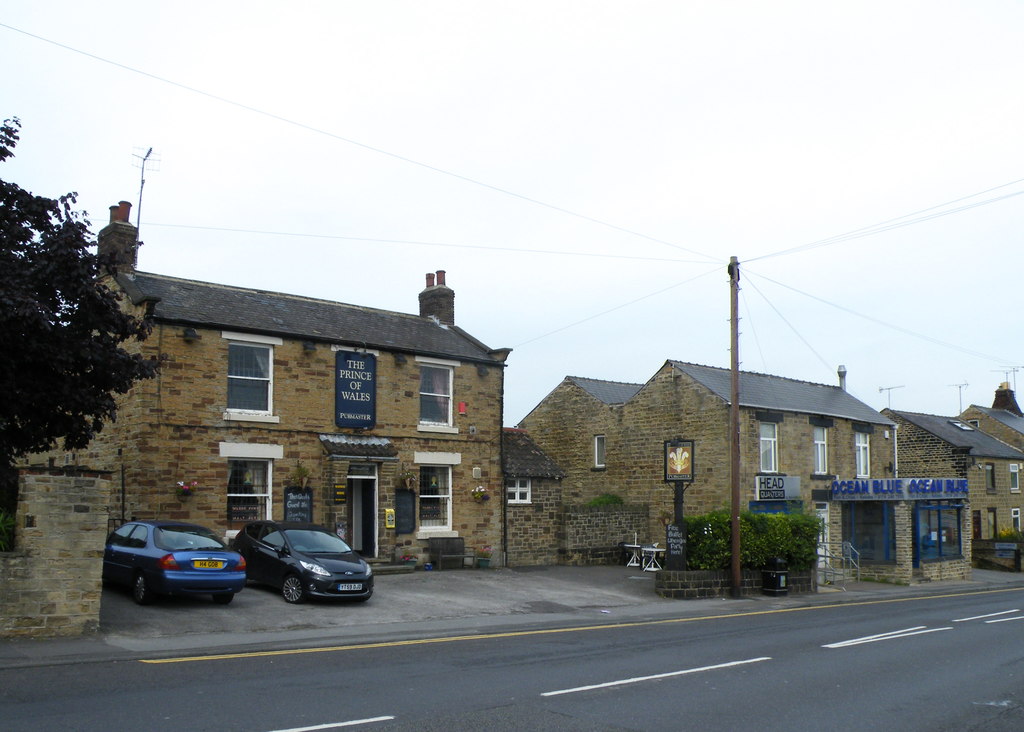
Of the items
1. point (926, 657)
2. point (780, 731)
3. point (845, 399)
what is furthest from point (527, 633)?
point (845, 399)

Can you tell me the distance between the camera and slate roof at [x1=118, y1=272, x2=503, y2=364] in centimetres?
2109

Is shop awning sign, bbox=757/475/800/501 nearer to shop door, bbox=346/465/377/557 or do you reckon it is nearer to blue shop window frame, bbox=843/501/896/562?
blue shop window frame, bbox=843/501/896/562

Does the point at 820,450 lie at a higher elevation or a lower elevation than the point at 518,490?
higher

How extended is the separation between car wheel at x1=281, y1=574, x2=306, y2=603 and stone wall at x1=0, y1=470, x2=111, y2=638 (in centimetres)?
446

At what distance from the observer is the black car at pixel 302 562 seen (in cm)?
1714

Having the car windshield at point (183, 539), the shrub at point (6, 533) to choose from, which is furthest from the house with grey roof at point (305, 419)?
the shrub at point (6, 533)

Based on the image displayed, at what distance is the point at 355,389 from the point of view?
2344cm

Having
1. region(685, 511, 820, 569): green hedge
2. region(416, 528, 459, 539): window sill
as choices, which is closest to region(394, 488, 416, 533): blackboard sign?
region(416, 528, 459, 539): window sill

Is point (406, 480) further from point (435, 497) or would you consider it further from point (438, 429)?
point (438, 429)

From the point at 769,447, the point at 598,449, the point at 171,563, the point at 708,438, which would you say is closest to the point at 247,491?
the point at 171,563

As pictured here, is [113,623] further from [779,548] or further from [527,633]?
[779,548]

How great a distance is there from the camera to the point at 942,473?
42.2 m

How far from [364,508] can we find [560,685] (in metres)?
14.3

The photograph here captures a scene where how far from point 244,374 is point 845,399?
25502 millimetres
